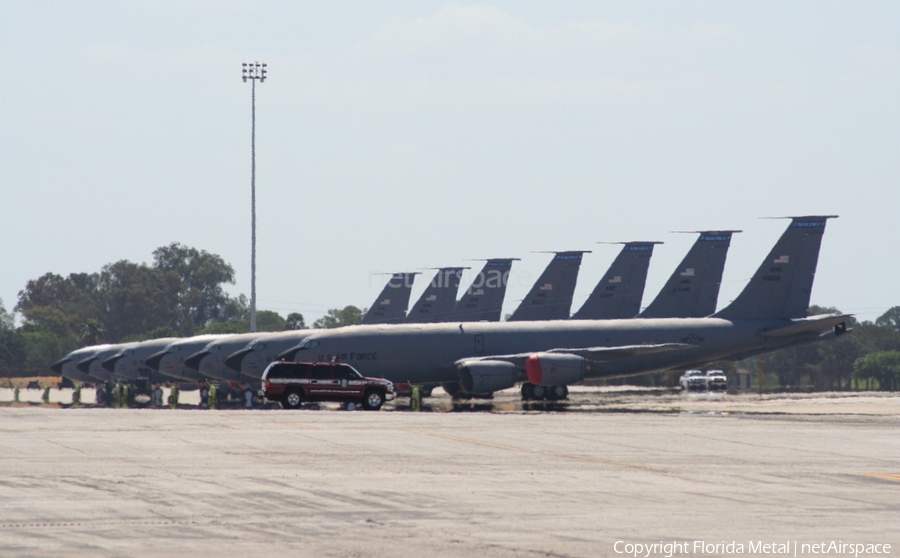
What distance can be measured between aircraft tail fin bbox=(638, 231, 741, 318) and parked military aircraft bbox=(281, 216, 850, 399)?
15.9 ft

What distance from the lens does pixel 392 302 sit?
268 feet

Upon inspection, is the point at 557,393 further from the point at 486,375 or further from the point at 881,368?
the point at 881,368

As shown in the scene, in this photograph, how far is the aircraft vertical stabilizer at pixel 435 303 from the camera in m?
80.7

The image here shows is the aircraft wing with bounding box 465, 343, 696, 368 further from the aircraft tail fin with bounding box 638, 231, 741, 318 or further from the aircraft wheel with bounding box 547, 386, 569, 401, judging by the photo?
the aircraft tail fin with bounding box 638, 231, 741, 318

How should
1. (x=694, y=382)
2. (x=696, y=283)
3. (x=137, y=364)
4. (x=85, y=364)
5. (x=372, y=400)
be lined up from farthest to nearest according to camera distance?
(x=694, y=382) < (x=85, y=364) < (x=137, y=364) < (x=696, y=283) < (x=372, y=400)

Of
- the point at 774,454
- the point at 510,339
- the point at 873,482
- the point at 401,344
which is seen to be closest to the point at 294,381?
the point at 401,344

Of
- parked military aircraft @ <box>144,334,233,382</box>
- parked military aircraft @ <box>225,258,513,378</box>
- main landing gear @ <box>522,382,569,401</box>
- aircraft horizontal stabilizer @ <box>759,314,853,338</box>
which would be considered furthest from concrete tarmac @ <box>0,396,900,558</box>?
parked military aircraft @ <box>225,258,513,378</box>

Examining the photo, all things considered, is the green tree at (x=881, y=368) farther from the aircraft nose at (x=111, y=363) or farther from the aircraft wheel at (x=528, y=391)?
the aircraft nose at (x=111, y=363)

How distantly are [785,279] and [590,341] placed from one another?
1149 cm

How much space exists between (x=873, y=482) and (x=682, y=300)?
44.4 m

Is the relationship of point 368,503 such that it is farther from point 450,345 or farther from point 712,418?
point 450,345

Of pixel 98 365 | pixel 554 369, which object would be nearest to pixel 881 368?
pixel 554 369

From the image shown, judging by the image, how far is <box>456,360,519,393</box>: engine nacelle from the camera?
53.9m

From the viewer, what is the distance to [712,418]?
→ 132 ft
